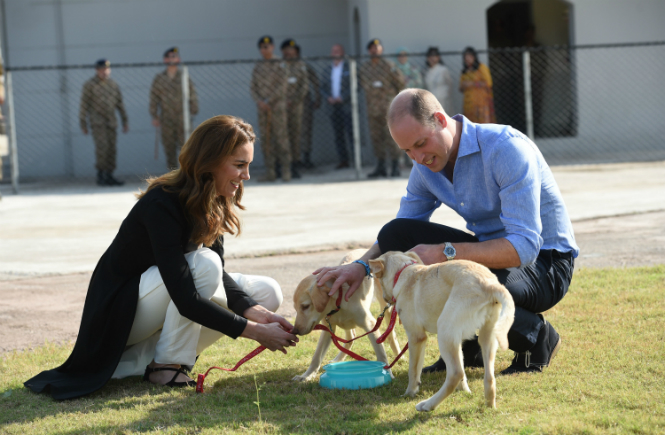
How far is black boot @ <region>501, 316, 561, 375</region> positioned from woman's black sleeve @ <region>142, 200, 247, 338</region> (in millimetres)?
1421

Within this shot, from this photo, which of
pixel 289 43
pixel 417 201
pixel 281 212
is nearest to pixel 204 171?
pixel 417 201

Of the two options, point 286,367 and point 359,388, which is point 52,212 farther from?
point 359,388

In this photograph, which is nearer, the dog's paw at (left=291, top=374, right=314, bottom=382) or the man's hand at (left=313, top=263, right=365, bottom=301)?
the man's hand at (left=313, top=263, right=365, bottom=301)

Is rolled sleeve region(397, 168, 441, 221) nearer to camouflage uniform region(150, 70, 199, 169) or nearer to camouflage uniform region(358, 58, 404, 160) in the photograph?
camouflage uniform region(358, 58, 404, 160)

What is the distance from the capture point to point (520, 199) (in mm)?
3377

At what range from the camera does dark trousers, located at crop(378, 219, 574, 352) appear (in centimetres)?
346

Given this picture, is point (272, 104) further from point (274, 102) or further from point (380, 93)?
point (380, 93)

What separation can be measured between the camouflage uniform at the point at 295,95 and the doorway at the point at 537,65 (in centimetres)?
459

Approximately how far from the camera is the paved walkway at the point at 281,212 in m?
7.40

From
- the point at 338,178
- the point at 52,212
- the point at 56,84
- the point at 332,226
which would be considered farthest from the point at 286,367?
the point at 56,84

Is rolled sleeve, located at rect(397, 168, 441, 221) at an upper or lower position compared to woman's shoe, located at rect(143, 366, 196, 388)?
upper

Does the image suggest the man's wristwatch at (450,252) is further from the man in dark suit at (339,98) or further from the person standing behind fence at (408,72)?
the man in dark suit at (339,98)

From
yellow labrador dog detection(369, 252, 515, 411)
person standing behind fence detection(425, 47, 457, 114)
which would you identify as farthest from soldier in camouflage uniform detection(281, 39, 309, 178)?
yellow labrador dog detection(369, 252, 515, 411)

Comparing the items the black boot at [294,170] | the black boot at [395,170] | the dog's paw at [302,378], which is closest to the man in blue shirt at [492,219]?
the dog's paw at [302,378]
